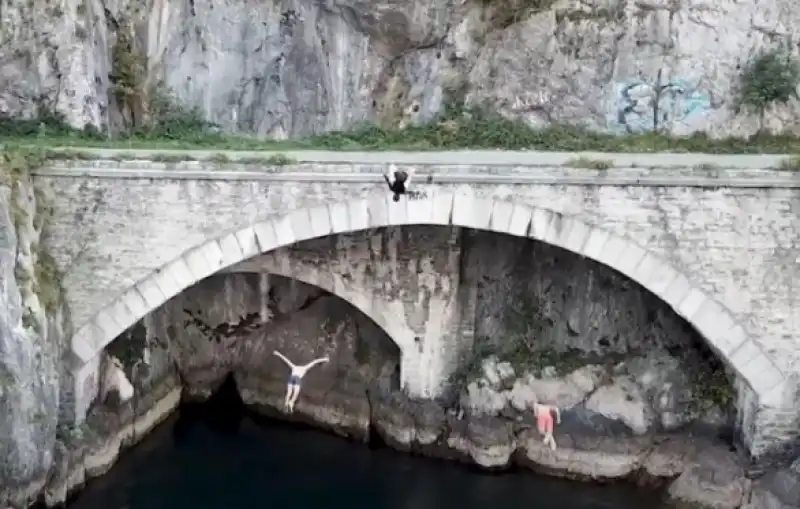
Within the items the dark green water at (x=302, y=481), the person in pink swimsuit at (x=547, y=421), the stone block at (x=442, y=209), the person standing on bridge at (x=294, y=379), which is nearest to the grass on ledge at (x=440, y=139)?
the stone block at (x=442, y=209)

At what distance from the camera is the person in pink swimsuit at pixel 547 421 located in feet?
46.3

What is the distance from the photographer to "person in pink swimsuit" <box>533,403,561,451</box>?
1412cm

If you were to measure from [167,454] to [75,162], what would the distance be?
5262 mm

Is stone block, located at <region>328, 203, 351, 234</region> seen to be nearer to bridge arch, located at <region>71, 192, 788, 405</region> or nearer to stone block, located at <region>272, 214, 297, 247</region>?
bridge arch, located at <region>71, 192, 788, 405</region>

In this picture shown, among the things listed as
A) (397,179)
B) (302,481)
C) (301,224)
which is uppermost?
(397,179)

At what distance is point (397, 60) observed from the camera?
1791 cm

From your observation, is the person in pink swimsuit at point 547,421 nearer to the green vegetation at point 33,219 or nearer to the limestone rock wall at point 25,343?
the limestone rock wall at point 25,343

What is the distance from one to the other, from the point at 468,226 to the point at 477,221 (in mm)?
170

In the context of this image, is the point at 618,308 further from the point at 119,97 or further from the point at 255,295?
the point at 119,97

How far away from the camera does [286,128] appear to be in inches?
694

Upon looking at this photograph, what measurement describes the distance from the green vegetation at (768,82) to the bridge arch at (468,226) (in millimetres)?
5524

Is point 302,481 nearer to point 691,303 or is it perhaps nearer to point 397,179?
point 397,179

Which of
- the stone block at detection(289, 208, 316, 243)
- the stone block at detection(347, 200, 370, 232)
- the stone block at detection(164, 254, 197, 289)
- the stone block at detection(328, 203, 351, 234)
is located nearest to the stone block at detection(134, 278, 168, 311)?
the stone block at detection(164, 254, 197, 289)

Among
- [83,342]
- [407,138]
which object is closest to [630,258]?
[407,138]
